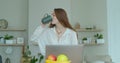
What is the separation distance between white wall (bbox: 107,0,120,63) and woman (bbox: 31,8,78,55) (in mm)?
3041

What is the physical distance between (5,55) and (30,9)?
4.07 feet

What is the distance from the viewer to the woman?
7.46ft

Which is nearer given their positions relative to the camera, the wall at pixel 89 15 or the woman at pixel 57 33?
the woman at pixel 57 33

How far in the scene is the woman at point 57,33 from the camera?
7.46ft

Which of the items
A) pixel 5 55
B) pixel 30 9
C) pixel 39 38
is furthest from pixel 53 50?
pixel 5 55

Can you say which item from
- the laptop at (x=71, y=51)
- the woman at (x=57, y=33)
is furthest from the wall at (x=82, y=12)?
the laptop at (x=71, y=51)

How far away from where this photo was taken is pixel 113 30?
209 inches

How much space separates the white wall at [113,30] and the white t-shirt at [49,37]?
3.04 meters

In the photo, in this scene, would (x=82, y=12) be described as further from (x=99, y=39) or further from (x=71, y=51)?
(x=71, y=51)

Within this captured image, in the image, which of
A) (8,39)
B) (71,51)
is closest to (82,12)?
(8,39)

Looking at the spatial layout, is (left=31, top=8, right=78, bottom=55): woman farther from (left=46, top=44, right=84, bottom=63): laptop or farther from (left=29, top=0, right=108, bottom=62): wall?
(left=29, top=0, right=108, bottom=62): wall

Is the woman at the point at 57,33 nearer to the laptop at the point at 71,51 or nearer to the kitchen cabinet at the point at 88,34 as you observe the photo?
the laptop at the point at 71,51

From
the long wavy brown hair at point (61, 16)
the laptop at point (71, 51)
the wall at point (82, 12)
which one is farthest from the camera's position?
the wall at point (82, 12)

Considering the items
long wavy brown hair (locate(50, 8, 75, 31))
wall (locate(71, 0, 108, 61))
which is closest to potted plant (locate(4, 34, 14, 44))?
wall (locate(71, 0, 108, 61))
